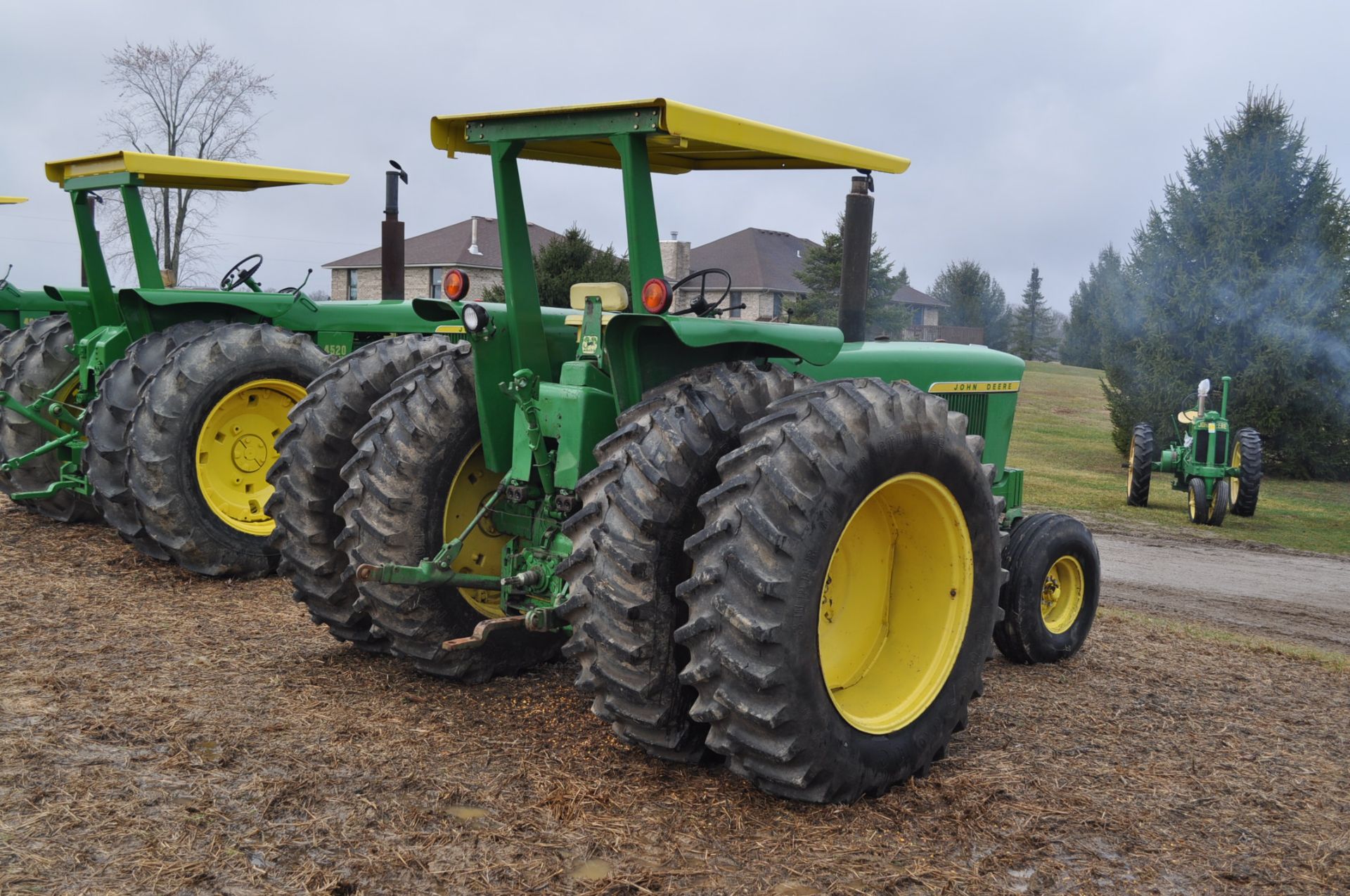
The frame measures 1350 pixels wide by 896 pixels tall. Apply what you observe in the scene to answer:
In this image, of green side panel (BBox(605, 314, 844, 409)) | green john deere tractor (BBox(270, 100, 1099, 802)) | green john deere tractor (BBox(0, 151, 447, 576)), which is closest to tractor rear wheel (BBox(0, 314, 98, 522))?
green john deere tractor (BBox(0, 151, 447, 576))

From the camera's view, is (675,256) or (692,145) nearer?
(692,145)

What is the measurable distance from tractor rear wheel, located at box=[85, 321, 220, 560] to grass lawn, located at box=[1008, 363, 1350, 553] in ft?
36.4

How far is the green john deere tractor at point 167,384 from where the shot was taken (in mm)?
7145

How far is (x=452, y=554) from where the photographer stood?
4.58 m

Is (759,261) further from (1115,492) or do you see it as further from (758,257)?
(1115,492)

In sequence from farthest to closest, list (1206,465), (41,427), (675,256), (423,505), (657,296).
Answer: (675,256) → (1206,465) → (41,427) → (423,505) → (657,296)

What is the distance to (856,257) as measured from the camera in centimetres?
738

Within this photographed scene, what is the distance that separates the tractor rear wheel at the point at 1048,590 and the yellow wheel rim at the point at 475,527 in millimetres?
2525

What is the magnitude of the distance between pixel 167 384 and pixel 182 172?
6.99ft

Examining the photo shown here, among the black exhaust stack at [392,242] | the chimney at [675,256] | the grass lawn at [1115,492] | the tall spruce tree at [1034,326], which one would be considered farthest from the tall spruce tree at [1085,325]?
the black exhaust stack at [392,242]

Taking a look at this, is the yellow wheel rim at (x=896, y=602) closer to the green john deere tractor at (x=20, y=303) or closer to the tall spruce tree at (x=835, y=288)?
the green john deere tractor at (x=20, y=303)

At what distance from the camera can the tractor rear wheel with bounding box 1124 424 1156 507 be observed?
1541 centimetres

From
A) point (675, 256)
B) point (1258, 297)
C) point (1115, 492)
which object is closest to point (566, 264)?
point (675, 256)

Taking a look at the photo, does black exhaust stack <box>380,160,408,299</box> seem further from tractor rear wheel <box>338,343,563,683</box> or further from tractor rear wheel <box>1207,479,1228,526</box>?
tractor rear wheel <box>1207,479,1228,526</box>
